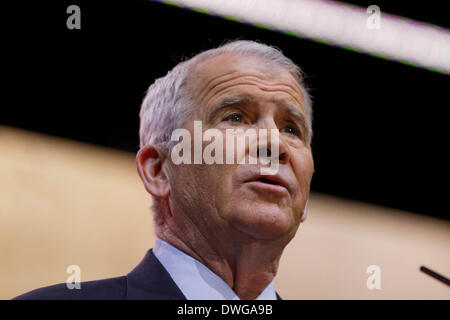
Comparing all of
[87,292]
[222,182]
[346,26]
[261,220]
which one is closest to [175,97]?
[222,182]

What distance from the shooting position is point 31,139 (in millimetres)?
2492

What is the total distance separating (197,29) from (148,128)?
0.77 m

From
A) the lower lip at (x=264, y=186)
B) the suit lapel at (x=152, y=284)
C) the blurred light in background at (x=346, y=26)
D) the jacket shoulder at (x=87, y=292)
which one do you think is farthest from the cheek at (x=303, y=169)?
the blurred light in background at (x=346, y=26)

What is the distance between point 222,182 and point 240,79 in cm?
34

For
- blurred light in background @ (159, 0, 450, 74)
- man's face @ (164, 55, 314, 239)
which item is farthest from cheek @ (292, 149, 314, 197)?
blurred light in background @ (159, 0, 450, 74)

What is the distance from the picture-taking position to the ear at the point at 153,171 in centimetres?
167

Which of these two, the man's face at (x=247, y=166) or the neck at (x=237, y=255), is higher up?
the man's face at (x=247, y=166)

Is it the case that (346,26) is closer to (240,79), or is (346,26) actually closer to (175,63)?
(175,63)

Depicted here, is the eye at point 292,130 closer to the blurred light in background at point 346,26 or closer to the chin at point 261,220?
the chin at point 261,220

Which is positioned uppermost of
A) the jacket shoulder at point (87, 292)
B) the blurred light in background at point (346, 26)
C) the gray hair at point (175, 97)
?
the blurred light in background at point (346, 26)

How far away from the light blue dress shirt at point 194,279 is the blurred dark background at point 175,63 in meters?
0.91

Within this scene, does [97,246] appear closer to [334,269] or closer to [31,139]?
[31,139]

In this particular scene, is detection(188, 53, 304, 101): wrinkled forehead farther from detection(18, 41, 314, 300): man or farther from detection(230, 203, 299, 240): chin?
detection(230, 203, 299, 240): chin
